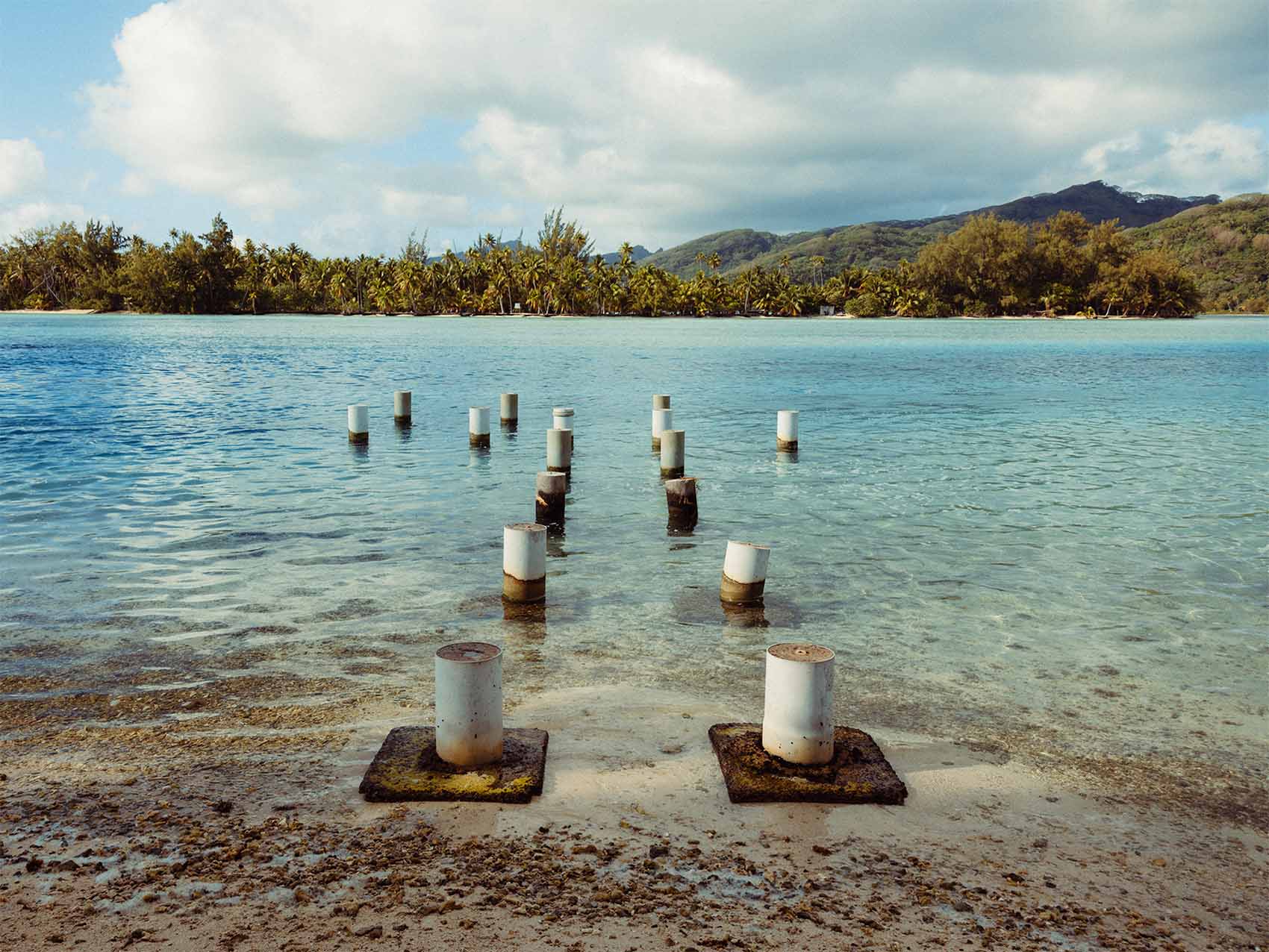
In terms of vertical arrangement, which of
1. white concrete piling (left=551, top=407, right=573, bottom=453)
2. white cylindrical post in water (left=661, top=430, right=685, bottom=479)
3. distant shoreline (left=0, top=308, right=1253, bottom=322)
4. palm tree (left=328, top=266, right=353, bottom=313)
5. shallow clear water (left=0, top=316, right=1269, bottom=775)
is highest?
palm tree (left=328, top=266, right=353, bottom=313)

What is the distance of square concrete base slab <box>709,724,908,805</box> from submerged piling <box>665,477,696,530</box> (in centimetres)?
692

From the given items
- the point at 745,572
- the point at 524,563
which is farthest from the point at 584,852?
the point at 745,572

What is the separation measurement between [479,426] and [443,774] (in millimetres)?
15108

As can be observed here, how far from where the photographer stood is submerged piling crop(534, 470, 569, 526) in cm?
1211

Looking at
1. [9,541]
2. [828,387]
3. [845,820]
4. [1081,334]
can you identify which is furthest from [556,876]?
[1081,334]

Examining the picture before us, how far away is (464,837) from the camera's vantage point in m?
4.25

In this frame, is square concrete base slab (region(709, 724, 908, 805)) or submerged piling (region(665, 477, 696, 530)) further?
submerged piling (region(665, 477, 696, 530))

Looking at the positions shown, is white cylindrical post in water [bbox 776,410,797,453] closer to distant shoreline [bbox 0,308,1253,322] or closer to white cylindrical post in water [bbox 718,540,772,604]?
white cylindrical post in water [bbox 718,540,772,604]

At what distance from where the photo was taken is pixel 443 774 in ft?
15.6

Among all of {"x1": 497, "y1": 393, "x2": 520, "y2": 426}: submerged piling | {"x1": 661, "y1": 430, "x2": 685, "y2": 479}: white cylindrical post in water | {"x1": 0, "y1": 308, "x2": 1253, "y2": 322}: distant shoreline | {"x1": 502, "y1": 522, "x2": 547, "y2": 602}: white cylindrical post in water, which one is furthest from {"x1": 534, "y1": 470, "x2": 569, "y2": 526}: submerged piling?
{"x1": 0, "y1": 308, "x2": 1253, "y2": 322}: distant shoreline

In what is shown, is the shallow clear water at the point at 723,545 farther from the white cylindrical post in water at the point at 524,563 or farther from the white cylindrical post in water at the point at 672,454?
the white cylindrical post in water at the point at 672,454

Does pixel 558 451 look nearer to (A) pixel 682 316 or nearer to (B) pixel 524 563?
(B) pixel 524 563

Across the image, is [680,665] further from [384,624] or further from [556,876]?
[556,876]

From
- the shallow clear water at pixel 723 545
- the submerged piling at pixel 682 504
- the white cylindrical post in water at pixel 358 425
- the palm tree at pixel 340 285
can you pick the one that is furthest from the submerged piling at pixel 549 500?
the palm tree at pixel 340 285
